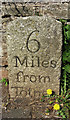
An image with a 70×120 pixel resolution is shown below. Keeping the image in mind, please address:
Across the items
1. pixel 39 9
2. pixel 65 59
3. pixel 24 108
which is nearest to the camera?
pixel 24 108

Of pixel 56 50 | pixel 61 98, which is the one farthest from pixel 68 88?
pixel 56 50

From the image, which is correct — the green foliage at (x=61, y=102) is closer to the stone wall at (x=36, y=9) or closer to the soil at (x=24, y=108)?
the soil at (x=24, y=108)

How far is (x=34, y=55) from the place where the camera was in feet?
7.79

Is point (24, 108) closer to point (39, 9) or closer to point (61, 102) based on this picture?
point (61, 102)

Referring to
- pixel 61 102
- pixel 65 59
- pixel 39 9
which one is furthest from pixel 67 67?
pixel 39 9

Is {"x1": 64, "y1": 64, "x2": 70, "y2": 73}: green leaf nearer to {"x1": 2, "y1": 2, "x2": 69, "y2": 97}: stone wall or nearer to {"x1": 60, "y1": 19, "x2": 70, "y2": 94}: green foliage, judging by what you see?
{"x1": 60, "y1": 19, "x2": 70, "y2": 94}: green foliage

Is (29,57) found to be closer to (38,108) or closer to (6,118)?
(38,108)

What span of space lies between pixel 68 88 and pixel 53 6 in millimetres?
1504

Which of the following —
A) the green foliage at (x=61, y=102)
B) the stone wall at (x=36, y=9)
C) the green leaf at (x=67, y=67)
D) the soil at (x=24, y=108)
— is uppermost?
the stone wall at (x=36, y=9)

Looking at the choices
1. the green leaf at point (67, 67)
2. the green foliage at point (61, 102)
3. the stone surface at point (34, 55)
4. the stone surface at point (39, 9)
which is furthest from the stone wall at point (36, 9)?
the green foliage at point (61, 102)

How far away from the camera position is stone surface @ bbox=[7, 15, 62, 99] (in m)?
2.27

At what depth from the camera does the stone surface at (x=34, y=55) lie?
227 centimetres

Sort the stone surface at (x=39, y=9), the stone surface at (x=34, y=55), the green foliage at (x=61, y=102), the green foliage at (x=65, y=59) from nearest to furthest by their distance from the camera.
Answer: the green foliage at (x=61, y=102) → the stone surface at (x=34, y=55) → the green foliage at (x=65, y=59) → the stone surface at (x=39, y=9)

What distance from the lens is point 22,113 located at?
225 centimetres
